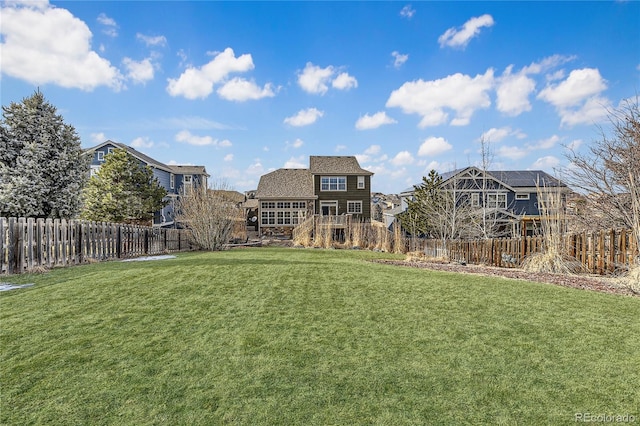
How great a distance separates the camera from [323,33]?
13562mm

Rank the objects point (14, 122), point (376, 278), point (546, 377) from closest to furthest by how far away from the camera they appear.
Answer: point (546, 377) → point (376, 278) → point (14, 122)

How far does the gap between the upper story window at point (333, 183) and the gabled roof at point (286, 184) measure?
51.6 inches

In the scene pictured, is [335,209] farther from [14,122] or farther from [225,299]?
[225,299]

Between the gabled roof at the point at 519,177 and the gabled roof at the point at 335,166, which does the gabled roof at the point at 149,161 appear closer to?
the gabled roof at the point at 335,166

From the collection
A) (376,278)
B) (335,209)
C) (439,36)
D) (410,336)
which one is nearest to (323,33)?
(439,36)

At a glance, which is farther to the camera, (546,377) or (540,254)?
(540,254)

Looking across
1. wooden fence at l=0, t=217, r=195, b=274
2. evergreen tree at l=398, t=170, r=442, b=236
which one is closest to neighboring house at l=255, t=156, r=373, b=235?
evergreen tree at l=398, t=170, r=442, b=236

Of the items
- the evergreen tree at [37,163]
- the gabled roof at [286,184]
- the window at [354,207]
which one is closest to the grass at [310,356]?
the evergreen tree at [37,163]

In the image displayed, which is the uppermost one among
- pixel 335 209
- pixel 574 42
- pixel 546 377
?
pixel 574 42

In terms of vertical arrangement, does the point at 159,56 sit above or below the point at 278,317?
above

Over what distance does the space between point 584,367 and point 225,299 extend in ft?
13.7

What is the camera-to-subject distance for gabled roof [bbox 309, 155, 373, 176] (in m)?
33.6

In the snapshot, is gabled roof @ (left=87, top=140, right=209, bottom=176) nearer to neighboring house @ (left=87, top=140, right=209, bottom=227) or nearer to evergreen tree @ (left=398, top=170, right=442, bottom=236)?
neighboring house @ (left=87, top=140, right=209, bottom=227)

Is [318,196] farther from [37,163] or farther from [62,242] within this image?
[62,242]
